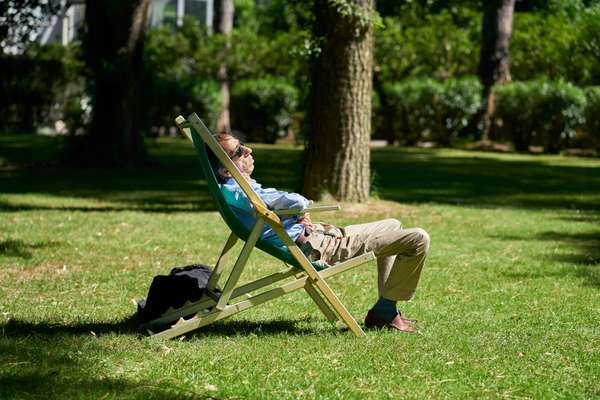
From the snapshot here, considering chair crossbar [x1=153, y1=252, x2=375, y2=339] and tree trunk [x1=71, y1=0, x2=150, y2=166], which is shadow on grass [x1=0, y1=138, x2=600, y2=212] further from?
chair crossbar [x1=153, y1=252, x2=375, y2=339]

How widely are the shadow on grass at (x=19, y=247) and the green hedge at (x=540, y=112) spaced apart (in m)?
16.3

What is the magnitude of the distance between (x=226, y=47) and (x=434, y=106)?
588 centimetres

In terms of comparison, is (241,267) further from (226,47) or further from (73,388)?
(226,47)

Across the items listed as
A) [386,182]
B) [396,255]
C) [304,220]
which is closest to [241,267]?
[304,220]

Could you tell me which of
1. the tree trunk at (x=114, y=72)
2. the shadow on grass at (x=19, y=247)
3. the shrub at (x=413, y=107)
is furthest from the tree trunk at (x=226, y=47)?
the shadow on grass at (x=19, y=247)

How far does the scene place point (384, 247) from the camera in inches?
249

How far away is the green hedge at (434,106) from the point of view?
2564cm

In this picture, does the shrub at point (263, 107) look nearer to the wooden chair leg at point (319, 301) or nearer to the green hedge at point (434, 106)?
the green hedge at point (434, 106)

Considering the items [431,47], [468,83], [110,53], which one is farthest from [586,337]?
[431,47]

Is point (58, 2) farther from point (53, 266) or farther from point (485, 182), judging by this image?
point (53, 266)

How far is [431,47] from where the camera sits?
1167 inches

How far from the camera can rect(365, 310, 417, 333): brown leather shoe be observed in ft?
21.3

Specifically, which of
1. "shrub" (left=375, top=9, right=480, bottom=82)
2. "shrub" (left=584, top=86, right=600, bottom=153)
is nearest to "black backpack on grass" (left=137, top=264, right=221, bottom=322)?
"shrub" (left=584, top=86, right=600, bottom=153)

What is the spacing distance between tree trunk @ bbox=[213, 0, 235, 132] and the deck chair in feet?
63.7
